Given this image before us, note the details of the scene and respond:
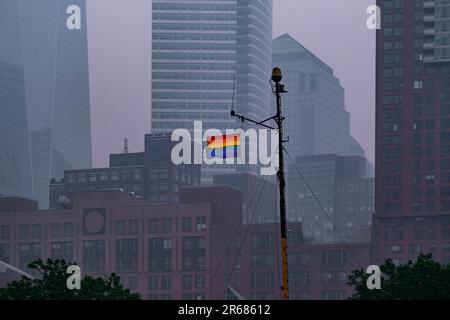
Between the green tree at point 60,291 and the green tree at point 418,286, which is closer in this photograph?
the green tree at point 418,286

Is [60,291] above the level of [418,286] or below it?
below

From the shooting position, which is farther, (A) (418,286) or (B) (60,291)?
(B) (60,291)

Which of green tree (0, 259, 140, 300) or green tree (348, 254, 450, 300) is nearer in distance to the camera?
green tree (348, 254, 450, 300)
